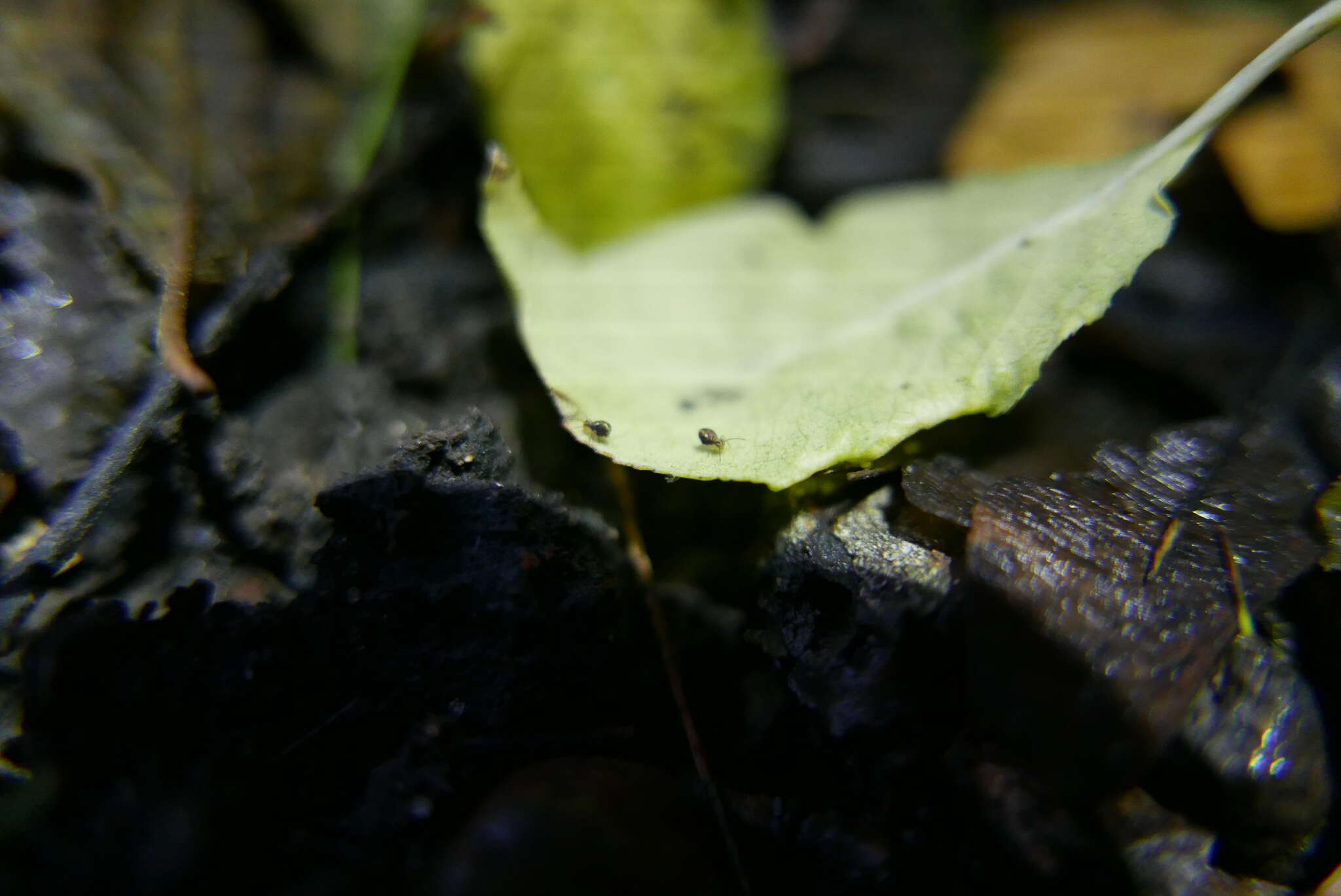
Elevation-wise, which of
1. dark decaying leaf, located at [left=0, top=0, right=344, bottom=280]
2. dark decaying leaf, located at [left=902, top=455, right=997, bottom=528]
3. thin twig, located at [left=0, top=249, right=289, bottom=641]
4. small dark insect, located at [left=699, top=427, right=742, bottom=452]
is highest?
dark decaying leaf, located at [left=0, top=0, right=344, bottom=280]

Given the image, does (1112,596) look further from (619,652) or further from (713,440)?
(619,652)

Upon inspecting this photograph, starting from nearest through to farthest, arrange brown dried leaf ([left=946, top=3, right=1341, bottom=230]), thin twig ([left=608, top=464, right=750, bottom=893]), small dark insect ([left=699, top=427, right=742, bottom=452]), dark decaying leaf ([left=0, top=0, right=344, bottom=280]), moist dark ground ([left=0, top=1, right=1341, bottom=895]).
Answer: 1. moist dark ground ([left=0, top=1, right=1341, bottom=895])
2. thin twig ([left=608, top=464, right=750, bottom=893])
3. small dark insect ([left=699, top=427, right=742, bottom=452])
4. dark decaying leaf ([left=0, top=0, right=344, bottom=280])
5. brown dried leaf ([left=946, top=3, right=1341, bottom=230])

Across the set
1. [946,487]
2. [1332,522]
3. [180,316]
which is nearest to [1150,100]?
[1332,522]

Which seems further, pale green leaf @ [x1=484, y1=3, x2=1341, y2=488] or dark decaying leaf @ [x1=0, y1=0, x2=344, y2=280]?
dark decaying leaf @ [x1=0, y1=0, x2=344, y2=280]

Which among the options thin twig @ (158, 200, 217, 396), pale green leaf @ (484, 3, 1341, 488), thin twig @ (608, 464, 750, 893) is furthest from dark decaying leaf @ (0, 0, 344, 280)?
thin twig @ (608, 464, 750, 893)

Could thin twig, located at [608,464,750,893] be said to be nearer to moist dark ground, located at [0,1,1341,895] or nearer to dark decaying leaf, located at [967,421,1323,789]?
moist dark ground, located at [0,1,1341,895]

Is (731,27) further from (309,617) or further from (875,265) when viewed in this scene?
(309,617)

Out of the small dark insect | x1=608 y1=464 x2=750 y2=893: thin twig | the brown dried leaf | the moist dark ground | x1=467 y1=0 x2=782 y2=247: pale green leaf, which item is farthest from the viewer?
x1=467 y1=0 x2=782 y2=247: pale green leaf

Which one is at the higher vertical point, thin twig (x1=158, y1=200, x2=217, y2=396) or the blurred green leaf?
thin twig (x1=158, y1=200, x2=217, y2=396)
